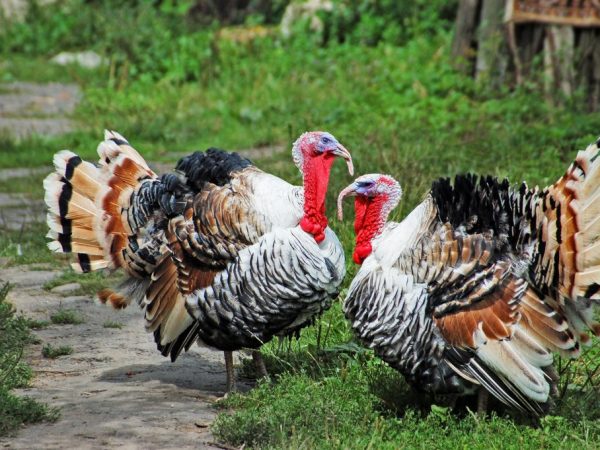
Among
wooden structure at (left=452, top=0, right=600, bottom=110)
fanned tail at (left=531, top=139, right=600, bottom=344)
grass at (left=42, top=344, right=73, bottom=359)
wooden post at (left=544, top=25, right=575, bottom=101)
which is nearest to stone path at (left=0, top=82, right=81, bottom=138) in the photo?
wooden structure at (left=452, top=0, right=600, bottom=110)

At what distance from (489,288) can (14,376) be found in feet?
8.31

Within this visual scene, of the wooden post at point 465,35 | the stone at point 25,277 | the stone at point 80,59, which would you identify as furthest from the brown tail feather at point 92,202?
the stone at point 80,59

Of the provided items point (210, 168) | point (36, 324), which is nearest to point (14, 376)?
point (36, 324)

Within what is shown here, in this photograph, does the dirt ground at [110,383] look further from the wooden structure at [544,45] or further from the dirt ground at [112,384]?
the wooden structure at [544,45]

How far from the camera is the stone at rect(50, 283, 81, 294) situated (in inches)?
296

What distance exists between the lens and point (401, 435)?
4.84 metres

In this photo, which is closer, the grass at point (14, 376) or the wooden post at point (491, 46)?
the grass at point (14, 376)

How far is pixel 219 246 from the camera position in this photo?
218 inches

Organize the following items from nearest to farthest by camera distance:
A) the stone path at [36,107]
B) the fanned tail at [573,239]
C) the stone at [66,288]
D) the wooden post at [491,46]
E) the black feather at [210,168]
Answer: the fanned tail at [573,239]
the black feather at [210,168]
the stone at [66,288]
the wooden post at [491,46]
the stone path at [36,107]

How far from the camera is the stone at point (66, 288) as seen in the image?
24.7ft

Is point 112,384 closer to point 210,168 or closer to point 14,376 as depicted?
point 14,376

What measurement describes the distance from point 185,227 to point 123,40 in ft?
29.6

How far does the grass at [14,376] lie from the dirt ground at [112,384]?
61 millimetres

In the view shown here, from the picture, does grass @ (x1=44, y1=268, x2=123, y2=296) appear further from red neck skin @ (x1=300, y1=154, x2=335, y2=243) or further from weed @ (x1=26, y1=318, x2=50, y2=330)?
red neck skin @ (x1=300, y1=154, x2=335, y2=243)
